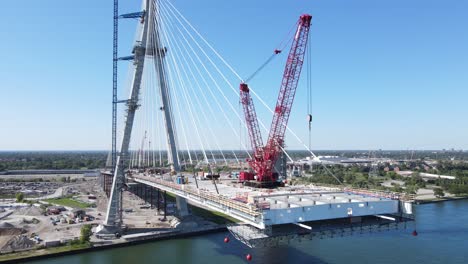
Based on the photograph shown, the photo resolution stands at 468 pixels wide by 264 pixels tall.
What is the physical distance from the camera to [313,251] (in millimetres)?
26516

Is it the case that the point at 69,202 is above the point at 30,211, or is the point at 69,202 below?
below

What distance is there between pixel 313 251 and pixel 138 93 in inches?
696

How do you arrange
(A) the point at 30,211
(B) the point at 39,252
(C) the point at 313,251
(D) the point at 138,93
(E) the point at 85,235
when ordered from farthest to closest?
1. (A) the point at 30,211
2. (D) the point at 138,93
3. (E) the point at 85,235
4. (B) the point at 39,252
5. (C) the point at 313,251

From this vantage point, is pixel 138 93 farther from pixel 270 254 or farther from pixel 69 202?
pixel 69 202

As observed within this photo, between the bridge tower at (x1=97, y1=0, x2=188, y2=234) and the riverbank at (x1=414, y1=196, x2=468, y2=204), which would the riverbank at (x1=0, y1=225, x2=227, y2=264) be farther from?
the riverbank at (x1=414, y1=196, x2=468, y2=204)

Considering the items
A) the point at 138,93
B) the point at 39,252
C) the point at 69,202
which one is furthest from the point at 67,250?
the point at 69,202

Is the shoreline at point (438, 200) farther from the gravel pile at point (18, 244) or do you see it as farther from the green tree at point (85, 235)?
the gravel pile at point (18, 244)

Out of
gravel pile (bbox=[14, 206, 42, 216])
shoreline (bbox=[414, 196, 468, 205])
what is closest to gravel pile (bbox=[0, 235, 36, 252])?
gravel pile (bbox=[14, 206, 42, 216])

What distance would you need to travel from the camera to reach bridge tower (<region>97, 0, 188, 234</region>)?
30562mm

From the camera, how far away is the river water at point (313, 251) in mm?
25156

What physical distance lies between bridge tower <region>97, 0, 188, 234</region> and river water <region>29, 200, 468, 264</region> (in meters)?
3.84

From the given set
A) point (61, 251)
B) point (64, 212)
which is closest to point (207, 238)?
point (61, 251)

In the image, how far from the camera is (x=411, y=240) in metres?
30.4

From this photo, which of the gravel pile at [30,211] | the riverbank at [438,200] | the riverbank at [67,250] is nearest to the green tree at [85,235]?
the riverbank at [67,250]
